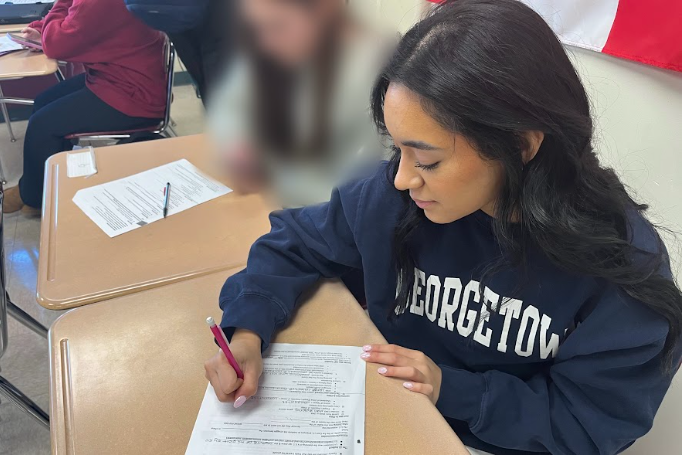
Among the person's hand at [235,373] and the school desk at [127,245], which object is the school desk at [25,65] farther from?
the person's hand at [235,373]

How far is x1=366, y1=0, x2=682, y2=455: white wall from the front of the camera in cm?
84

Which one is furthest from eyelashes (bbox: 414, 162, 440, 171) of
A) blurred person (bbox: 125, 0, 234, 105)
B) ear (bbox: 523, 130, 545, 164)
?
blurred person (bbox: 125, 0, 234, 105)

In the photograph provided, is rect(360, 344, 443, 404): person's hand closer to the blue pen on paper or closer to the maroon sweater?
the blue pen on paper

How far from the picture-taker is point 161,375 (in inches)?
27.0

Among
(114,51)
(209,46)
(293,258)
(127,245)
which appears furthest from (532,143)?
(114,51)

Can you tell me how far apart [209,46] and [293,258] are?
2.33 ft

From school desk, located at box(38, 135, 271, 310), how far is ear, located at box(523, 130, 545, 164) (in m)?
0.58

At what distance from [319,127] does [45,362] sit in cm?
125

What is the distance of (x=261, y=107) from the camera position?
42.3 inches

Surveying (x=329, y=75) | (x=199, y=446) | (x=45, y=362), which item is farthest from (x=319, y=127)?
(x=45, y=362)

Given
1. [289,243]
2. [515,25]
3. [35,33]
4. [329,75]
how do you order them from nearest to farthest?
[515,25] → [289,243] → [329,75] → [35,33]

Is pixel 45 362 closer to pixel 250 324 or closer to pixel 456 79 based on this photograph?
pixel 250 324

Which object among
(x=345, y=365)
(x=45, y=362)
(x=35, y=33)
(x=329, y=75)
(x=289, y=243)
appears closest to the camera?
(x=345, y=365)

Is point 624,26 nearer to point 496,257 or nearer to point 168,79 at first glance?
point 496,257
